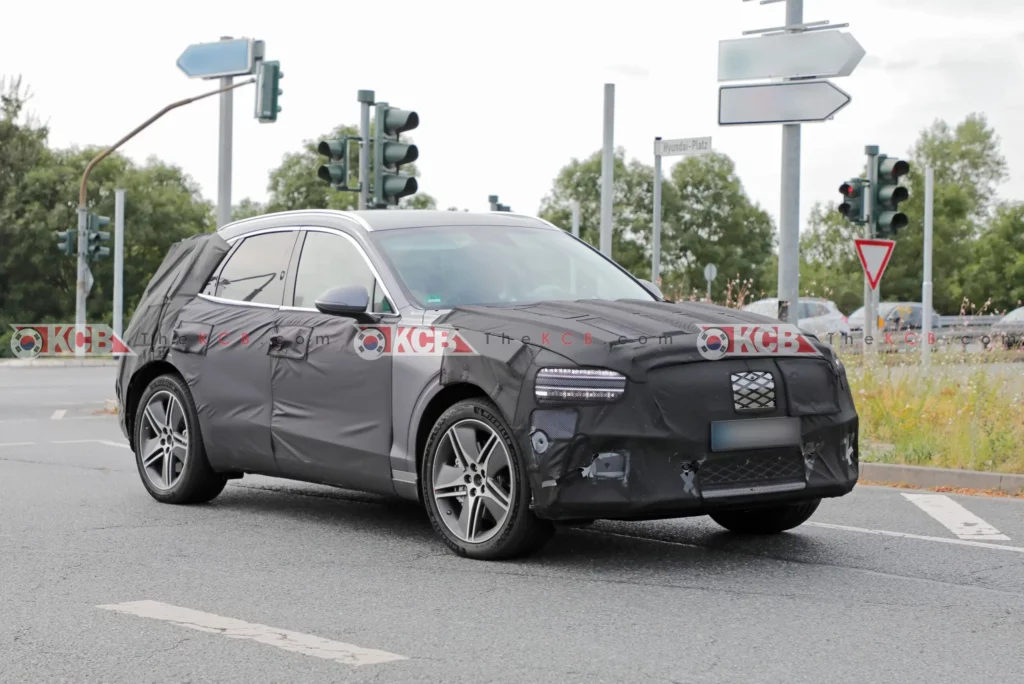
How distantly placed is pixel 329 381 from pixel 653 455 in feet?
6.75

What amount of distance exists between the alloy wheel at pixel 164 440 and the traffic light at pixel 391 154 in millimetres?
8288

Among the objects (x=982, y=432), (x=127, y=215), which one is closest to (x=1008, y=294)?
(x=127, y=215)

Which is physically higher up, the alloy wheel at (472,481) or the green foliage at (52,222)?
the green foliage at (52,222)

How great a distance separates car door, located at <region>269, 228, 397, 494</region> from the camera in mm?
7430

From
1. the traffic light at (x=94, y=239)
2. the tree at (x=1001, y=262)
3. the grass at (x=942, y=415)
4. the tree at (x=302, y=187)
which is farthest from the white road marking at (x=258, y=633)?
the tree at (x=302, y=187)

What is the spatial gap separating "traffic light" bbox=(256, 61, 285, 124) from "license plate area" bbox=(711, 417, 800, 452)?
48.6 ft

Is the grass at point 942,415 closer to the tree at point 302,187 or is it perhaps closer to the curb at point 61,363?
the curb at point 61,363

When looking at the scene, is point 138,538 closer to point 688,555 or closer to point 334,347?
point 334,347

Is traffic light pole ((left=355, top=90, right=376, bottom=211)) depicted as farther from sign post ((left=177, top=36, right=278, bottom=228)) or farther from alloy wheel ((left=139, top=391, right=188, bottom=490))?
alloy wheel ((left=139, top=391, right=188, bottom=490))

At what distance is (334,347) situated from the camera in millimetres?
7688

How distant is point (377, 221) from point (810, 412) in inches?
107

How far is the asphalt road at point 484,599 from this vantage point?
4.87 m

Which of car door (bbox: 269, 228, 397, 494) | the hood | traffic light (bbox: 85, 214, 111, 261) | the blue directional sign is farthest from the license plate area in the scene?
traffic light (bbox: 85, 214, 111, 261)

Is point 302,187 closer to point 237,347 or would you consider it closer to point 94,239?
point 94,239
